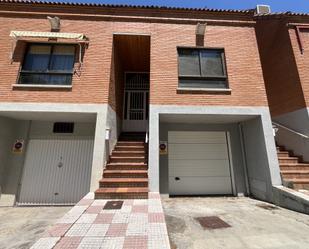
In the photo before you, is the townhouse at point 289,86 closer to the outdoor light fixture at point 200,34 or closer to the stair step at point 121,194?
the outdoor light fixture at point 200,34

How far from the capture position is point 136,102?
10586 millimetres

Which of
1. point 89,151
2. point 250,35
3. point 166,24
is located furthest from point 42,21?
point 250,35

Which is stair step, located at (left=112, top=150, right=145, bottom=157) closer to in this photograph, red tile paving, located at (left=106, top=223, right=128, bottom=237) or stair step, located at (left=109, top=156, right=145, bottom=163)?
stair step, located at (left=109, top=156, right=145, bottom=163)

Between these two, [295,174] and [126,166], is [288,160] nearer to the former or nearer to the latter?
[295,174]

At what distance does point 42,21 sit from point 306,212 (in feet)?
37.6

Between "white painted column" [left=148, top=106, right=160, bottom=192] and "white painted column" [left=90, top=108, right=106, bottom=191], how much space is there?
169 cm

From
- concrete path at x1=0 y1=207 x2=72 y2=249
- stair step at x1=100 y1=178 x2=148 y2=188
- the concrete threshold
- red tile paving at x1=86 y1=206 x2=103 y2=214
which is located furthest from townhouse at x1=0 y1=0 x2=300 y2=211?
red tile paving at x1=86 y1=206 x2=103 y2=214

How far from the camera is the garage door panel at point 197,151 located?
8.55 m

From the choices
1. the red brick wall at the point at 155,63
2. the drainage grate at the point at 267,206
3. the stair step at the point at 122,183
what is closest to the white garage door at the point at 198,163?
the drainage grate at the point at 267,206

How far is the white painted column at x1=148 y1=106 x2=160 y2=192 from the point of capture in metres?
6.29

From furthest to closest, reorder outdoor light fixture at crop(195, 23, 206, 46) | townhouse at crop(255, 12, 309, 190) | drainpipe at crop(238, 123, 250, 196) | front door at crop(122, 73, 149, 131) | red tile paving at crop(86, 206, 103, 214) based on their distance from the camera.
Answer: front door at crop(122, 73, 149, 131) < drainpipe at crop(238, 123, 250, 196) < outdoor light fixture at crop(195, 23, 206, 46) < townhouse at crop(255, 12, 309, 190) < red tile paving at crop(86, 206, 103, 214)

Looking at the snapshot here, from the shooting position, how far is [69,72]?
737cm

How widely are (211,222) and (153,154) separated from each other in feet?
8.95

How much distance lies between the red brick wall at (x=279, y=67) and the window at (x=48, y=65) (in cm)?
938
